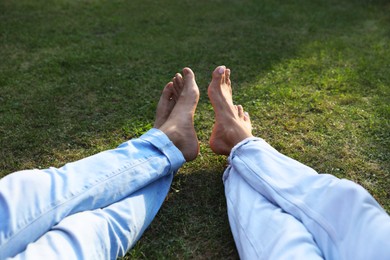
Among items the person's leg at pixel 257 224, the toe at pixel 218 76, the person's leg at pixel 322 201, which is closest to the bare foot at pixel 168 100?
the toe at pixel 218 76

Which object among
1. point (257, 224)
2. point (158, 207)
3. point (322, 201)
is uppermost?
point (322, 201)

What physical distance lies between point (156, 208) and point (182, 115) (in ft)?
1.69

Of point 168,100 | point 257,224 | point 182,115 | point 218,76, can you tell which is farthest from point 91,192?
point 218,76

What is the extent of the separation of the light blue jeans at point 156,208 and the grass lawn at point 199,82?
161 millimetres

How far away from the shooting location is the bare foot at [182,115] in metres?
1.70

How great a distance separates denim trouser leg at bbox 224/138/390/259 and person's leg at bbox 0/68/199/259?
291mm

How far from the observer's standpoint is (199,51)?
2.97 metres

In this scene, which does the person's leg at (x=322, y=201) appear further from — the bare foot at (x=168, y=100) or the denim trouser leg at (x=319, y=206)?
the bare foot at (x=168, y=100)

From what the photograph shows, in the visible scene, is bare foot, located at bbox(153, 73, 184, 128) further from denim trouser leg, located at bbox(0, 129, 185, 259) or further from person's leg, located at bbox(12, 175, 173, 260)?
person's leg, located at bbox(12, 175, 173, 260)

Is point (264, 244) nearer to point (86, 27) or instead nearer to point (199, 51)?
point (199, 51)

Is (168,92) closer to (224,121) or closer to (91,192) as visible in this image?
(224,121)

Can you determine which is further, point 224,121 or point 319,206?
point 224,121

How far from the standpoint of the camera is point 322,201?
1170 millimetres

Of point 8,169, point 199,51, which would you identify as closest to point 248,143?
point 8,169
